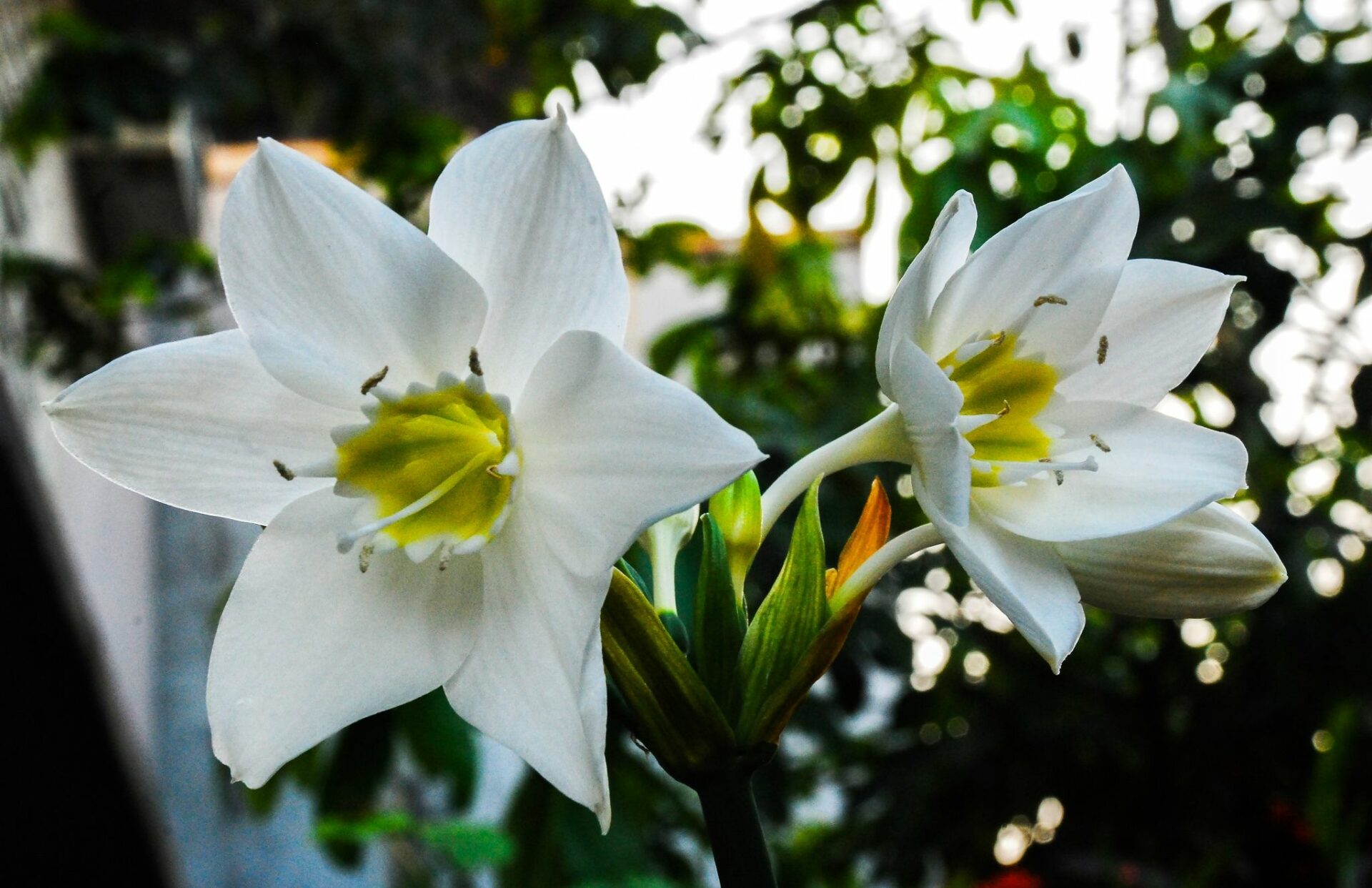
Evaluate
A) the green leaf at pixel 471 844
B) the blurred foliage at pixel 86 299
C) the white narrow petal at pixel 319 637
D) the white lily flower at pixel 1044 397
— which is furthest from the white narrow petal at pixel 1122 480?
the blurred foliage at pixel 86 299

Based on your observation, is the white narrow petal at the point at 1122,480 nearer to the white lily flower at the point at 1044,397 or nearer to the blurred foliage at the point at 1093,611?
the white lily flower at the point at 1044,397

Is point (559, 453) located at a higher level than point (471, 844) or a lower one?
higher

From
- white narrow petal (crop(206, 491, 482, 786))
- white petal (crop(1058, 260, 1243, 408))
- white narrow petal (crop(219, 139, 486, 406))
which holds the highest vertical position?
white narrow petal (crop(219, 139, 486, 406))

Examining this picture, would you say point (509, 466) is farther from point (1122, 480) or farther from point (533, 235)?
point (1122, 480)

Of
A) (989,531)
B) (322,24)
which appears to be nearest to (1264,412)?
(989,531)

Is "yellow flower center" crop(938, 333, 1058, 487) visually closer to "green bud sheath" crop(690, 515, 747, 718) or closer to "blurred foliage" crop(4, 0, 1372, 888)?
"green bud sheath" crop(690, 515, 747, 718)

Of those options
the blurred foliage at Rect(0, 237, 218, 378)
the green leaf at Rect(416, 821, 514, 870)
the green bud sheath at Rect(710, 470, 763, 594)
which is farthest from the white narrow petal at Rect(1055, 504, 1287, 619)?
the blurred foliage at Rect(0, 237, 218, 378)

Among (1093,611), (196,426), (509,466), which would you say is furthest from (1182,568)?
(1093,611)
